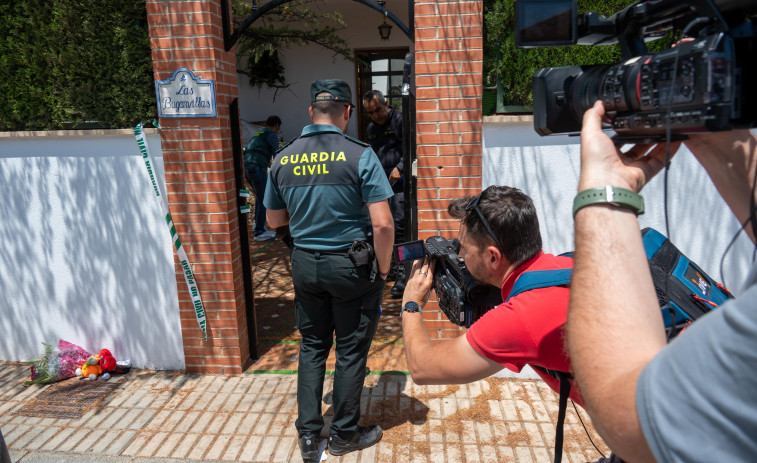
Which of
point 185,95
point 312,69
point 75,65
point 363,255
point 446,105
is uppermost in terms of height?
point 312,69

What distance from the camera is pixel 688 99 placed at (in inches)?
36.9

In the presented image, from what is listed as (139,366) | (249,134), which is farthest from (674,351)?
(249,134)

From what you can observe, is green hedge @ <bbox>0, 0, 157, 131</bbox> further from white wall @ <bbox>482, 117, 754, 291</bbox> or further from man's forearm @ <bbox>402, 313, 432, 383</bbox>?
man's forearm @ <bbox>402, 313, 432, 383</bbox>

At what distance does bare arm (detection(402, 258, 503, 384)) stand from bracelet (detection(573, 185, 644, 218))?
0.82 m

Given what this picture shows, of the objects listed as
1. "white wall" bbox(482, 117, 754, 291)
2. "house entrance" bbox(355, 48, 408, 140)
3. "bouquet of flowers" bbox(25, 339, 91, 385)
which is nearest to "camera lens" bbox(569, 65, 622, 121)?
"white wall" bbox(482, 117, 754, 291)

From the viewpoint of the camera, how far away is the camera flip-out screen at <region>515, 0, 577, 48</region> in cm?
130

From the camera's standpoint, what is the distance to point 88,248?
166 inches

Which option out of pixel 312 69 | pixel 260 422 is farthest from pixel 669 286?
pixel 312 69

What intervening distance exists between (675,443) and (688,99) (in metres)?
0.60

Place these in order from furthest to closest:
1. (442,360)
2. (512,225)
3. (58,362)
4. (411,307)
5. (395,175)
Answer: (395,175) < (58,362) < (411,307) < (512,225) < (442,360)

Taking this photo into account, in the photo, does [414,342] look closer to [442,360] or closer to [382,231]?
[442,360]

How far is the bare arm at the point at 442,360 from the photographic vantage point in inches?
64.6

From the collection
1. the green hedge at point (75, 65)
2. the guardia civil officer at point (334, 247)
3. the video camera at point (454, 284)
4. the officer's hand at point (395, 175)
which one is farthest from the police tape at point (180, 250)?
the video camera at point (454, 284)

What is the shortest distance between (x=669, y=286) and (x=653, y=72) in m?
0.60
